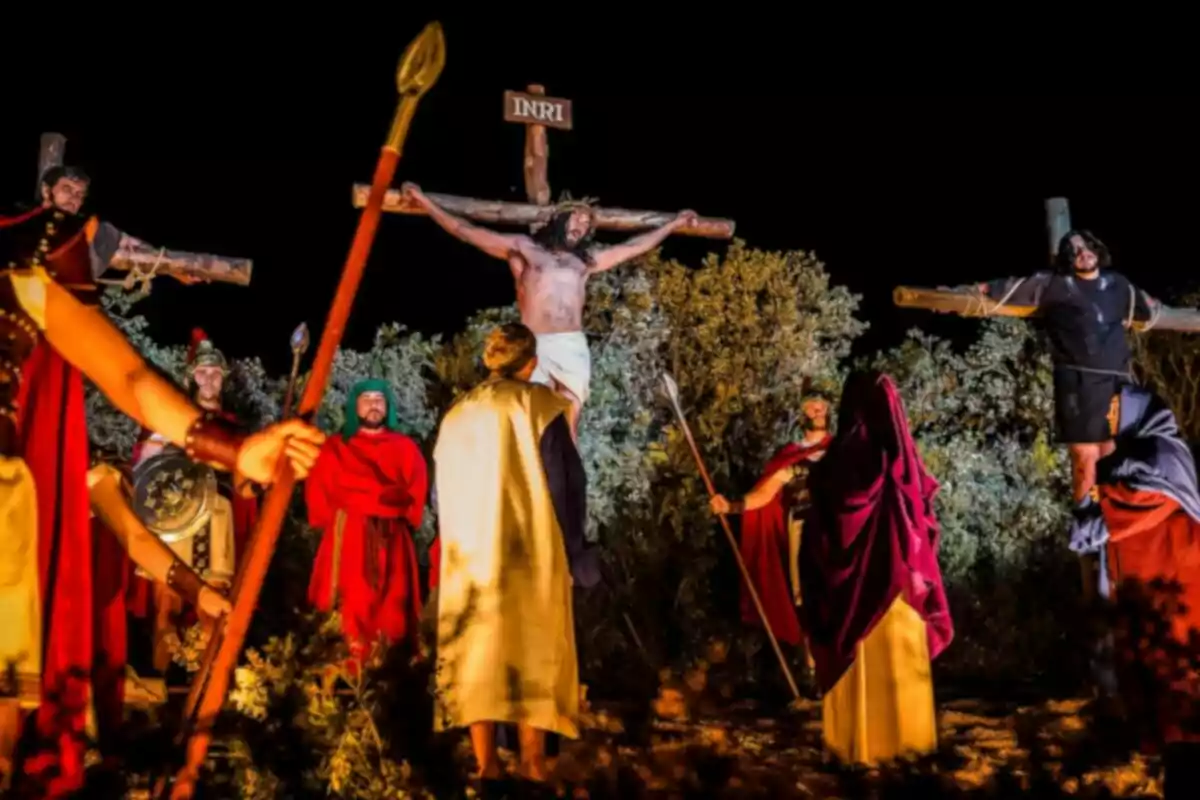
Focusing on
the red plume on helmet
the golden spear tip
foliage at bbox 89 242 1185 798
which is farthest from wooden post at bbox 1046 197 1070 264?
the golden spear tip

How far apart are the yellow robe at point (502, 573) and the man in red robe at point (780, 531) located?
11.3ft

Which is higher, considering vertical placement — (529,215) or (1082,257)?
(529,215)

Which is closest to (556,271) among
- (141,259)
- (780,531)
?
(141,259)

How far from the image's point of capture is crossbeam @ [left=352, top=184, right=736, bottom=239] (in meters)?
7.83

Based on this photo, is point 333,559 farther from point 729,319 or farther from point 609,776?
point 729,319

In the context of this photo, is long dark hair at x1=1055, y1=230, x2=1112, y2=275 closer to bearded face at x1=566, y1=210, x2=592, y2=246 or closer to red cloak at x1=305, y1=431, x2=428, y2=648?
bearded face at x1=566, y1=210, x2=592, y2=246

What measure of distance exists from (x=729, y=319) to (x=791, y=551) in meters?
3.26

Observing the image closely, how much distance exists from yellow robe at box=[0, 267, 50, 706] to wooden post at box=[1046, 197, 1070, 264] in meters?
6.36

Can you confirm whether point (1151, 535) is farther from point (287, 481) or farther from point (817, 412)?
point (287, 481)

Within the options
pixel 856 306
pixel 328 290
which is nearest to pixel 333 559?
pixel 856 306

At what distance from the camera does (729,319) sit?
11109 millimetres

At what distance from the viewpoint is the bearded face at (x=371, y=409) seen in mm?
7258

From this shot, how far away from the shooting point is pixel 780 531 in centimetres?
865

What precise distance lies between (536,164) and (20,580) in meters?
5.92
